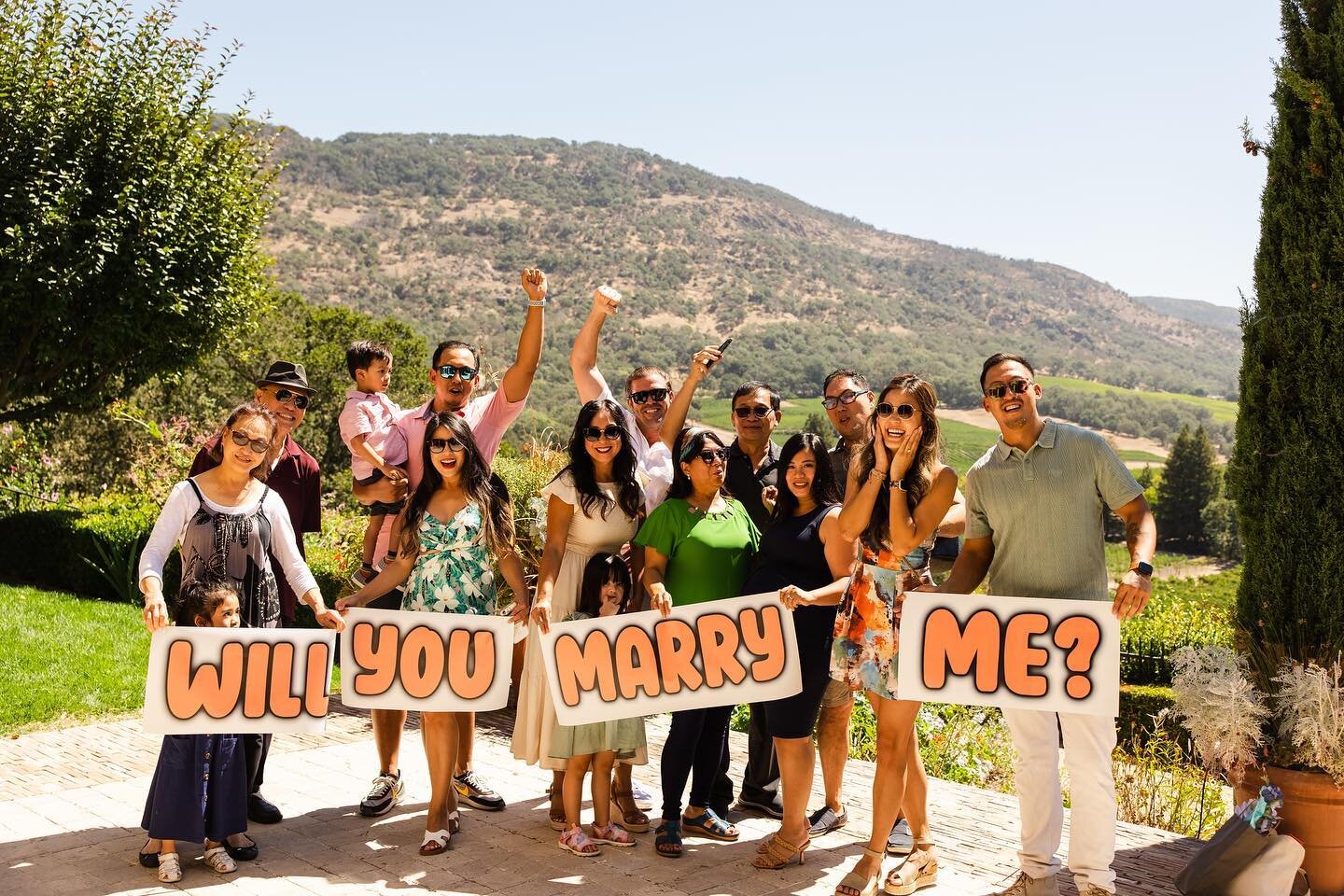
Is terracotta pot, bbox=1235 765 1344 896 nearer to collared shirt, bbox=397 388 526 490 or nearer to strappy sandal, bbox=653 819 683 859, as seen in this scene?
strappy sandal, bbox=653 819 683 859

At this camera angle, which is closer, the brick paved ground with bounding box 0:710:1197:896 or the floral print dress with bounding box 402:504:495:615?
the brick paved ground with bounding box 0:710:1197:896

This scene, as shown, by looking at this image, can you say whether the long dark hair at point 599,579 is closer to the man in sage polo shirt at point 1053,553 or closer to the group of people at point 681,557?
the group of people at point 681,557

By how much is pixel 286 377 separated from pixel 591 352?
1.66 m

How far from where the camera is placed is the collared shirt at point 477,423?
236 inches

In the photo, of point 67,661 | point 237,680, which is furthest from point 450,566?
point 67,661

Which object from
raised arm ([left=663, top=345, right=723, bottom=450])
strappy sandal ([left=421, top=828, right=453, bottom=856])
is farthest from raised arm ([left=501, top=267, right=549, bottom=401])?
strappy sandal ([left=421, top=828, right=453, bottom=856])

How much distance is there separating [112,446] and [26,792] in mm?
16704

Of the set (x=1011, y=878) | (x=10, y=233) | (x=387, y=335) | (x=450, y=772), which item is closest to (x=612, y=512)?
(x=450, y=772)

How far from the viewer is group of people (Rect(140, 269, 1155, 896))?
15.8 feet

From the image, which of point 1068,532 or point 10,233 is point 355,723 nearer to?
point 1068,532

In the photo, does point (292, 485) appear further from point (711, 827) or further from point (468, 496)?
point (711, 827)

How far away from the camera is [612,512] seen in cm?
545

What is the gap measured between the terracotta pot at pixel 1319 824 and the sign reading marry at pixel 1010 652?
3.48 feet

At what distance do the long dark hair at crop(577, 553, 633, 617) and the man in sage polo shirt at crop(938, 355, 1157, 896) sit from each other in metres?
1.49
